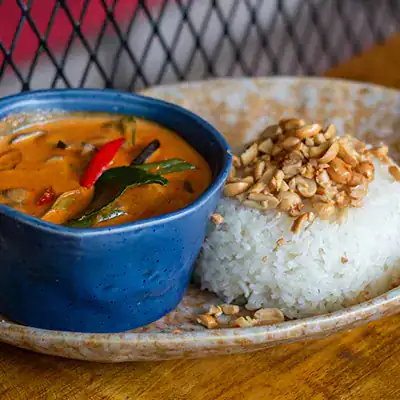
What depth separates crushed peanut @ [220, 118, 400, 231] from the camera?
125 cm

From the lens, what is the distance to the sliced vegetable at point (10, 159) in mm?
1179

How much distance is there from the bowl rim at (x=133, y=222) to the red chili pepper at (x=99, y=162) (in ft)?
0.49

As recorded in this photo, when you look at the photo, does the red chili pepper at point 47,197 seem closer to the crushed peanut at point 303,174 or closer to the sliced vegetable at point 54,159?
the sliced vegetable at point 54,159

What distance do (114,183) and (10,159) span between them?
20 cm

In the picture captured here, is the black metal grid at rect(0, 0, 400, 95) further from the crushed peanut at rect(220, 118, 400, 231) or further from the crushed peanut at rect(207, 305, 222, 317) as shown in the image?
the crushed peanut at rect(207, 305, 222, 317)

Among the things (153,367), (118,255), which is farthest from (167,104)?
(153,367)

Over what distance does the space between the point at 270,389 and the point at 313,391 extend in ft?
0.23

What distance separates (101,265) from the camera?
3.47 ft

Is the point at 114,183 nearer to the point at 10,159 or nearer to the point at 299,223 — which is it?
the point at 10,159

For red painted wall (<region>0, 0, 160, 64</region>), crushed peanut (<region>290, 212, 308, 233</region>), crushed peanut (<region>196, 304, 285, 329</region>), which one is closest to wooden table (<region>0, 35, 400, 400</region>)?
crushed peanut (<region>196, 304, 285, 329</region>)

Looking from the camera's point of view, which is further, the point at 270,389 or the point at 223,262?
the point at 223,262

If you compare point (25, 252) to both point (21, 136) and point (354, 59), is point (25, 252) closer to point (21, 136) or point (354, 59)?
point (21, 136)

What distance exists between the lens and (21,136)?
1248 millimetres

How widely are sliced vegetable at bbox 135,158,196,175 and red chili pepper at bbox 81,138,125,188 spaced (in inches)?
2.3
